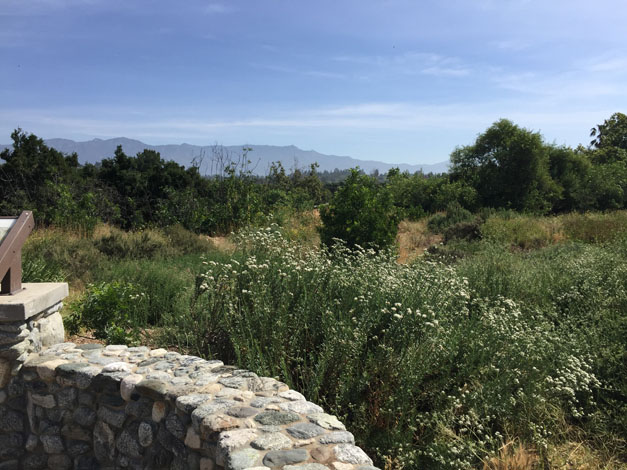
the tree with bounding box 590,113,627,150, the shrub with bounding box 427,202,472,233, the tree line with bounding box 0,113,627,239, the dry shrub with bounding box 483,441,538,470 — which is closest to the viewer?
the dry shrub with bounding box 483,441,538,470

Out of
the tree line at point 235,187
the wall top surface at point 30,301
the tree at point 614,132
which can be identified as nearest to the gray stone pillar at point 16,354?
the wall top surface at point 30,301

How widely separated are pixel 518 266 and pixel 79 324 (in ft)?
19.2

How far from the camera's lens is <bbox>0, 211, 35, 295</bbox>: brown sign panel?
3.95 meters

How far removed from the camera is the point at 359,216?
381 inches

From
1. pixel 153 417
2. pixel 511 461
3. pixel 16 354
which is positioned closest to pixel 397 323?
pixel 511 461

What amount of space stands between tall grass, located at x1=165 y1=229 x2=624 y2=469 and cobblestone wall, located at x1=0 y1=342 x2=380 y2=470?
21.4 inches

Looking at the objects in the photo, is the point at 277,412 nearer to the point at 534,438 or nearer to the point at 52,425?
the point at 534,438

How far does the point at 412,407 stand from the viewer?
11.9 feet

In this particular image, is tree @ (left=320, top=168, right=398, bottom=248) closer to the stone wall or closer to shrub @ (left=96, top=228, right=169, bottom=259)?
shrub @ (left=96, top=228, right=169, bottom=259)

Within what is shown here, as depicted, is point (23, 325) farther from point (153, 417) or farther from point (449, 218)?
point (449, 218)

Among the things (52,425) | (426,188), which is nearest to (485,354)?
(52,425)

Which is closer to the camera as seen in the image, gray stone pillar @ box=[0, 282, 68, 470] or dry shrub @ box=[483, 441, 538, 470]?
dry shrub @ box=[483, 441, 538, 470]

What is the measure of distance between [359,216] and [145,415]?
6.85 m

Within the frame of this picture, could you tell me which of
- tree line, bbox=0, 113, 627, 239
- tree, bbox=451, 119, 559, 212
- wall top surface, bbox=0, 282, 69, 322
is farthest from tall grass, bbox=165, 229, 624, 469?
tree, bbox=451, 119, 559, 212
